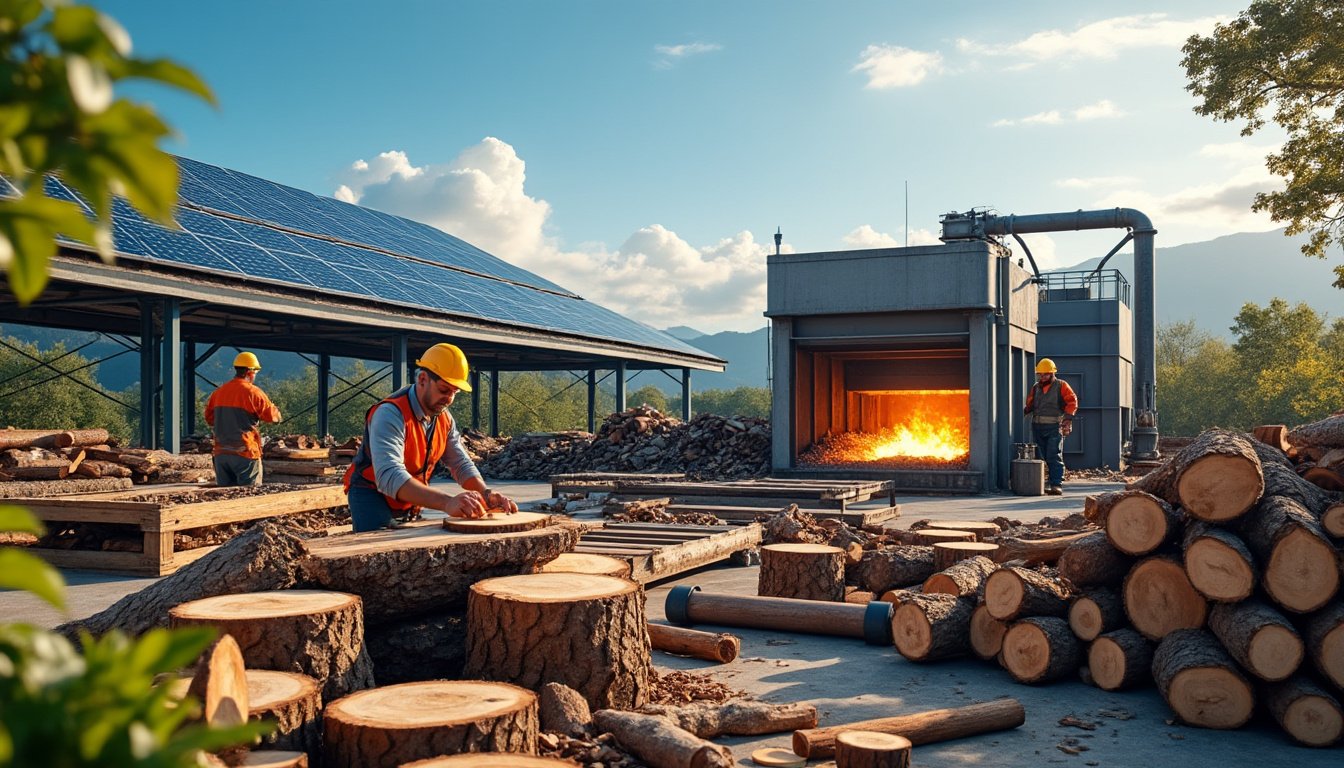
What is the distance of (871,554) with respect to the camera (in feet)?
26.0

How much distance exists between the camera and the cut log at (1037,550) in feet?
22.2

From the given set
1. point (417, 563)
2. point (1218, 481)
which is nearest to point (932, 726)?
point (1218, 481)

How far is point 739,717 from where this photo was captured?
448 cm

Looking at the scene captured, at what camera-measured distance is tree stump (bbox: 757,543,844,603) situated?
7.27 meters

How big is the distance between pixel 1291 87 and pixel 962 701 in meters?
21.6

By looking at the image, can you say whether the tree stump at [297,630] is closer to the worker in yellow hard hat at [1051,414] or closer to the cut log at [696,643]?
the cut log at [696,643]

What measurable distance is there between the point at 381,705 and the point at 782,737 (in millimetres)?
1942

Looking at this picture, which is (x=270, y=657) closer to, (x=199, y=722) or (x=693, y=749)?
(x=199, y=722)

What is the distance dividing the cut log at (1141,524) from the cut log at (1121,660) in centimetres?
49

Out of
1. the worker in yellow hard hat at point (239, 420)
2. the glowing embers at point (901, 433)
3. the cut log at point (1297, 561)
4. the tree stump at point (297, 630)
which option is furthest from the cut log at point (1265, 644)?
the glowing embers at point (901, 433)

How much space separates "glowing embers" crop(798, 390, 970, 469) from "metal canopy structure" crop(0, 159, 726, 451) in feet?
27.2

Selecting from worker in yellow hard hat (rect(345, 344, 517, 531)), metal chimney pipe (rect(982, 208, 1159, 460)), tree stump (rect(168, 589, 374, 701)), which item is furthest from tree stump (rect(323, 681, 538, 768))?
metal chimney pipe (rect(982, 208, 1159, 460))

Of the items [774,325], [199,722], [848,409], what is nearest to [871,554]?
[199,722]

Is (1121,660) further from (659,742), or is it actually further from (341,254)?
(341,254)
